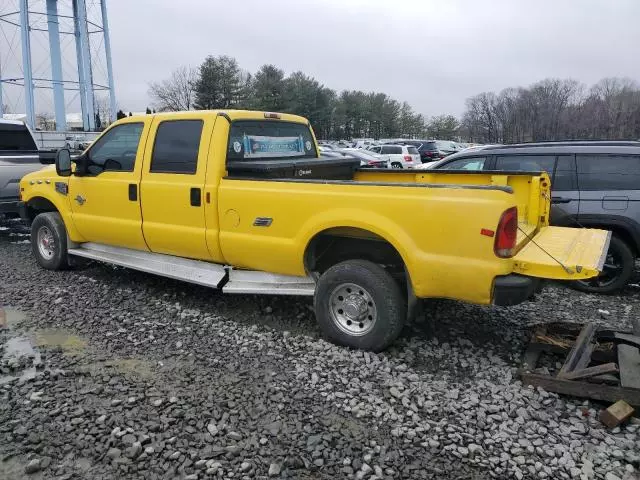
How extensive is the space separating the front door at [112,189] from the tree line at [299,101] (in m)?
47.0

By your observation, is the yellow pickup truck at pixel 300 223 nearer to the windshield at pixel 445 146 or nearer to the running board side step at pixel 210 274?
the running board side step at pixel 210 274

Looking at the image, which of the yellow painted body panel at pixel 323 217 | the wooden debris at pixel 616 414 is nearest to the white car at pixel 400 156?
the yellow painted body panel at pixel 323 217

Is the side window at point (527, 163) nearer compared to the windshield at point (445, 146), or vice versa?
the side window at point (527, 163)

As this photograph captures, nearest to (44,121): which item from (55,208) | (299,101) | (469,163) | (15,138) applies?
(299,101)

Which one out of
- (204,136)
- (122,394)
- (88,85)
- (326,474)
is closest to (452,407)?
(326,474)

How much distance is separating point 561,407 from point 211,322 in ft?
10.2

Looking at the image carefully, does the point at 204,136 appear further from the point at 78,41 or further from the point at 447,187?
the point at 78,41

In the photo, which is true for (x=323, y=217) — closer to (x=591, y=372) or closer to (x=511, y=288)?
(x=511, y=288)

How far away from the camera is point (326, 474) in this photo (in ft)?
9.31

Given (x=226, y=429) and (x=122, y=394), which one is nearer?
(x=226, y=429)

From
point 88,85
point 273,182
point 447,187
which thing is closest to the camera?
point 447,187

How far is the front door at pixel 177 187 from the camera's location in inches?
196

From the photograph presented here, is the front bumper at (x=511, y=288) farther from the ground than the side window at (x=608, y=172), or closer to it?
closer to it

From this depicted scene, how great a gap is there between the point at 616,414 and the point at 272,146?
3.93 m
